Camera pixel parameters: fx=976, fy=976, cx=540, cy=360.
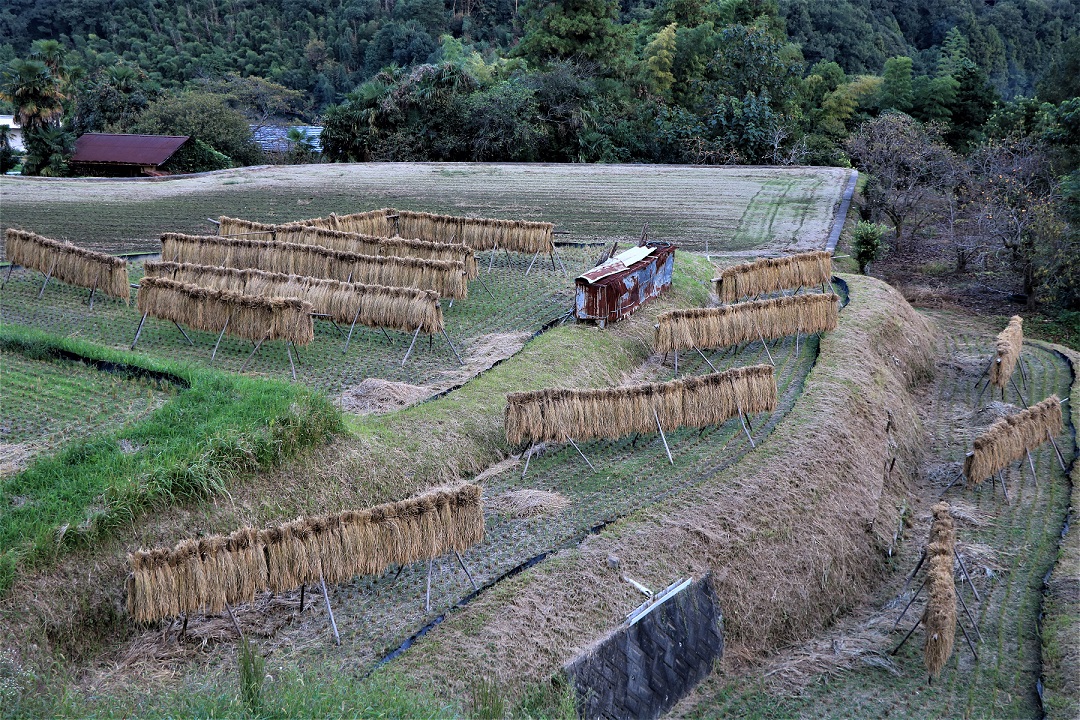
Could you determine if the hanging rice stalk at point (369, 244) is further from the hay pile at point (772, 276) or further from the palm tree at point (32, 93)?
the palm tree at point (32, 93)

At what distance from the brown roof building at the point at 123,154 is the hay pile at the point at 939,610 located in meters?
41.3

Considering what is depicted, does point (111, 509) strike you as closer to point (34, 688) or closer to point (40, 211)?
point (34, 688)

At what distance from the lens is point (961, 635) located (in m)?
14.5

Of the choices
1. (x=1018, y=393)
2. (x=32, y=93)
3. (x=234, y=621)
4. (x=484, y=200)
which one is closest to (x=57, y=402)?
(x=234, y=621)

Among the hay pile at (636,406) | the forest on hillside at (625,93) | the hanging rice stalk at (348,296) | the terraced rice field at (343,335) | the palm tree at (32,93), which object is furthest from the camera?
the palm tree at (32,93)

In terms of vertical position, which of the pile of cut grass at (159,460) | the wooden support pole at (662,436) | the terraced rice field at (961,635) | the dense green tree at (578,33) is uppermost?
the dense green tree at (578,33)

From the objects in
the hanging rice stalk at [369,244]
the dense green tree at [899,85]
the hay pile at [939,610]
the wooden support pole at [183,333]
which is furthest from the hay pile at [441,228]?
the dense green tree at [899,85]

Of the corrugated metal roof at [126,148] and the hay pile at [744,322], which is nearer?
the hay pile at [744,322]

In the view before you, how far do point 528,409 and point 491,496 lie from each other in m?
1.63

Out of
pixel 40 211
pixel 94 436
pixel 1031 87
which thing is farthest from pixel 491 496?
pixel 1031 87

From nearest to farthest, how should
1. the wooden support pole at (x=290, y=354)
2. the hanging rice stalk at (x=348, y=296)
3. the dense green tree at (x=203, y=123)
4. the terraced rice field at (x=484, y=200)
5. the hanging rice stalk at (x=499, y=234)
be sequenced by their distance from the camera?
the wooden support pole at (x=290, y=354) < the hanging rice stalk at (x=348, y=296) < the hanging rice stalk at (x=499, y=234) < the terraced rice field at (x=484, y=200) < the dense green tree at (x=203, y=123)

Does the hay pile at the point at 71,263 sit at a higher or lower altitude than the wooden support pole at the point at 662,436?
higher

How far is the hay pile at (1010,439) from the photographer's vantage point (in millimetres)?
18656

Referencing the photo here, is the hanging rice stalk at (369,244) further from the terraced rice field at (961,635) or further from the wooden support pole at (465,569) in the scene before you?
the wooden support pole at (465,569)
